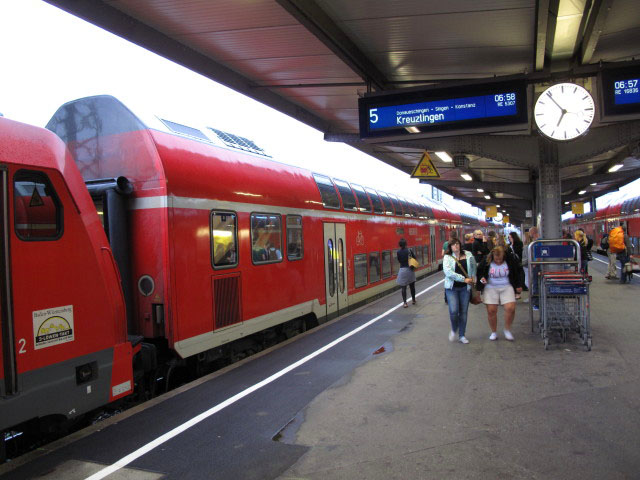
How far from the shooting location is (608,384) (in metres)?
4.98

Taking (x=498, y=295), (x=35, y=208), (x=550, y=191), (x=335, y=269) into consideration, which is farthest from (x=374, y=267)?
(x=35, y=208)

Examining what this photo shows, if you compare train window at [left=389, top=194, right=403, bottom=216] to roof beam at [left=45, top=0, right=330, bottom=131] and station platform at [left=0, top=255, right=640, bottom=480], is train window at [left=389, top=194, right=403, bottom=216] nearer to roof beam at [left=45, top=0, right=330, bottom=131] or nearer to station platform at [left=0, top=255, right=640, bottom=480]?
roof beam at [left=45, top=0, right=330, bottom=131]

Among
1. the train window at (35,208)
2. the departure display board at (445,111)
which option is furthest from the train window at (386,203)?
the train window at (35,208)

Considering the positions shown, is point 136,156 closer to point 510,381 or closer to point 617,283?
point 510,381

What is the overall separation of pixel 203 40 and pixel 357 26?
2.44 meters

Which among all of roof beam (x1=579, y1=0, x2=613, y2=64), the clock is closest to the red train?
the clock

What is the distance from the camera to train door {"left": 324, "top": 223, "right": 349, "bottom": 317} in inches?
368

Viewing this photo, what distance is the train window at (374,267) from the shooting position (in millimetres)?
12266

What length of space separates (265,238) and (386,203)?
765cm

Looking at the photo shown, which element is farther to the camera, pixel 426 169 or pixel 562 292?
pixel 426 169

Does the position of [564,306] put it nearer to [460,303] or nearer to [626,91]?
[460,303]

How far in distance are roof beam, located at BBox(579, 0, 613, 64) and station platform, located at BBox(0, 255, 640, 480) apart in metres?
4.35

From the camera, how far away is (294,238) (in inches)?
312

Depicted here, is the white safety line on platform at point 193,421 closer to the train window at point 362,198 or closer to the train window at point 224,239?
the train window at point 224,239
